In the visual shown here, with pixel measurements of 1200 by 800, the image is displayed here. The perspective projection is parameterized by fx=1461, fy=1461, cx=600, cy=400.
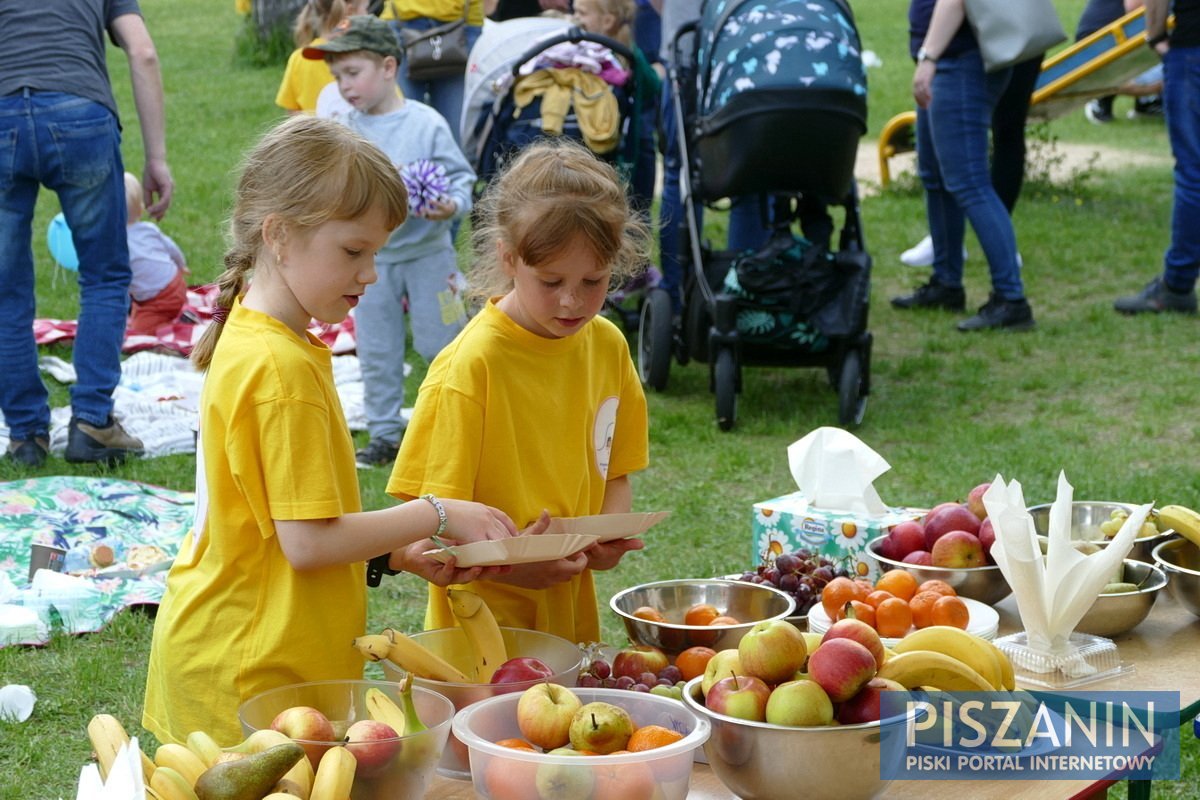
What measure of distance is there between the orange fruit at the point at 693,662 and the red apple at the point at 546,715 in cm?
36

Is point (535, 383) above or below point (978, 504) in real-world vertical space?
above

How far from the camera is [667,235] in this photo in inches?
304

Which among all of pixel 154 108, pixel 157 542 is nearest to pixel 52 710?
pixel 157 542

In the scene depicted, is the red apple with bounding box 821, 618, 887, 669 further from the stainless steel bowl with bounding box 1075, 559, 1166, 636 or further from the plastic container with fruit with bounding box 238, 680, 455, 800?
the stainless steel bowl with bounding box 1075, 559, 1166, 636

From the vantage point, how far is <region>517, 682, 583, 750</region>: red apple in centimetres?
187

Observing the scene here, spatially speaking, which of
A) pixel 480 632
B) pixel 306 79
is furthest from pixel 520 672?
pixel 306 79

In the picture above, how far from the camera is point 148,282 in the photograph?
758 cm

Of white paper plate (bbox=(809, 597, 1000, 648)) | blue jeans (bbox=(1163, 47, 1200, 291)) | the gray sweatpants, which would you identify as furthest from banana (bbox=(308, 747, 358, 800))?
blue jeans (bbox=(1163, 47, 1200, 291))

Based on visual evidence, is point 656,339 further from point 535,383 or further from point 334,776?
point 334,776

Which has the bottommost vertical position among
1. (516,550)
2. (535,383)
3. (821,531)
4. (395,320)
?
(395,320)

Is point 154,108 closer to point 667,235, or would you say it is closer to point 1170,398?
point 667,235

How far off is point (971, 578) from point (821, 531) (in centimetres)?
48

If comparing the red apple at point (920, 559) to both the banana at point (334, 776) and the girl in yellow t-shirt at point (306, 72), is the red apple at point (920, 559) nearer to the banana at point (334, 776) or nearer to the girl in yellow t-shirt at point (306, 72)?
the banana at point (334, 776)

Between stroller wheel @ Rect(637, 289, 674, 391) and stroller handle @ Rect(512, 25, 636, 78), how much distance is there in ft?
3.52
